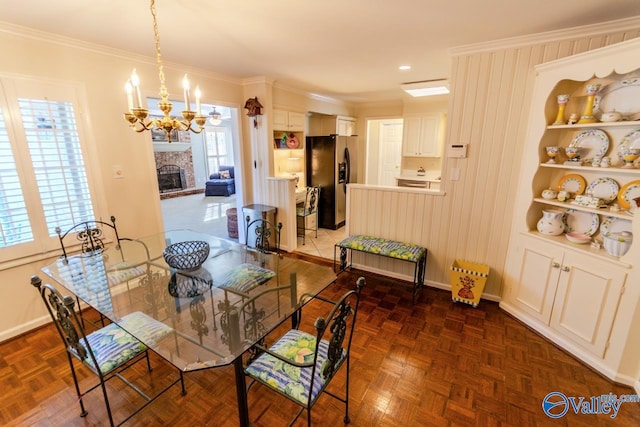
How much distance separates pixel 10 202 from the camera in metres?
2.27

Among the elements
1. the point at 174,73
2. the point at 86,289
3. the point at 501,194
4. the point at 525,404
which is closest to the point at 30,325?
the point at 86,289

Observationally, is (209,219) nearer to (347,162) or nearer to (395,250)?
(347,162)

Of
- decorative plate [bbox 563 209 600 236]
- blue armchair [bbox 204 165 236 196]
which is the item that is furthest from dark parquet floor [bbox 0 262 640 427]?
blue armchair [bbox 204 165 236 196]

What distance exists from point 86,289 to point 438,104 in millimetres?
5588

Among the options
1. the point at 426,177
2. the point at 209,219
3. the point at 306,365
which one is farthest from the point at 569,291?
the point at 209,219

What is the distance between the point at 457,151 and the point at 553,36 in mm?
1082

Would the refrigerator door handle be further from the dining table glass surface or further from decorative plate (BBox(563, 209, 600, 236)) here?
decorative plate (BBox(563, 209, 600, 236))

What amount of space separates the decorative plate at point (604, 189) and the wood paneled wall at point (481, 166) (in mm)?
523

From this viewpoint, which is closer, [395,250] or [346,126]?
[395,250]

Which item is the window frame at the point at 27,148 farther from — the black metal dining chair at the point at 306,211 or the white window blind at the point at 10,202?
the black metal dining chair at the point at 306,211

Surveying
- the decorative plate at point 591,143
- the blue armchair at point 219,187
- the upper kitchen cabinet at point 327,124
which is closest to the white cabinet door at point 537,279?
the decorative plate at point 591,143

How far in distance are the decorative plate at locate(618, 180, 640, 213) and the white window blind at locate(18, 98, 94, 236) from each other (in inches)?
172

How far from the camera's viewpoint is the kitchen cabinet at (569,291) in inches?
77.9

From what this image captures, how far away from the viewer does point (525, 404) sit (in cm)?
179
